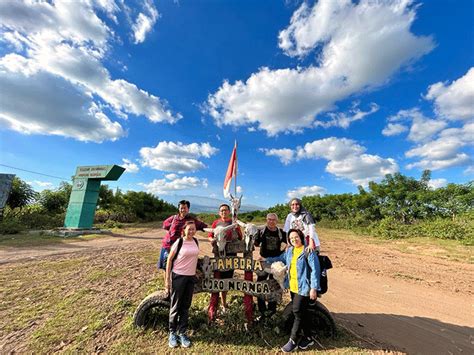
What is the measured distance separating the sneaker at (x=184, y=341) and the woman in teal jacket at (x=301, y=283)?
133 centimetres

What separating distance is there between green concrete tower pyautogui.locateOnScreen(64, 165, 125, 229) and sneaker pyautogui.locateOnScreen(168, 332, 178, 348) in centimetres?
1561

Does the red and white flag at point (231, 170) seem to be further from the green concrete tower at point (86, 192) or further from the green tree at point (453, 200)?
the green tree at point (453, 200)

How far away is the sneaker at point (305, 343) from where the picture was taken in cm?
331

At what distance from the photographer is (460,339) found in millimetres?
3807

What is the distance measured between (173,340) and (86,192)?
1663 cm

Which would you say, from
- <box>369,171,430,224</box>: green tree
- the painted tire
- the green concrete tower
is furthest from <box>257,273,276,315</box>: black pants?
<box>369,171,430,224</box>: green tree

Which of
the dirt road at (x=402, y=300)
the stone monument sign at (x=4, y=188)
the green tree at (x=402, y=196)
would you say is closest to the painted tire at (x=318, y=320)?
the dirt road at (x=402, y=300)

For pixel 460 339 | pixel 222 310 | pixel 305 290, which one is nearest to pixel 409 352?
pixel 460 339

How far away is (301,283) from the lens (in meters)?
3.28

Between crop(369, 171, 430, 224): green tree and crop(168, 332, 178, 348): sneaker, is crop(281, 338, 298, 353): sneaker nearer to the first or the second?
crop(168, 332, 178, 348): sneaker

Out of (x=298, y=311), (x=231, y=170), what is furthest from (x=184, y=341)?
(x=231, y=170)

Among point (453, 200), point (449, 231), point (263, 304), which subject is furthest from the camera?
point (453, 200)

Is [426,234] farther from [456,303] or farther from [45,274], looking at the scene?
[45,274]

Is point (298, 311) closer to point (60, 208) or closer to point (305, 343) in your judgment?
point (305, 343)
